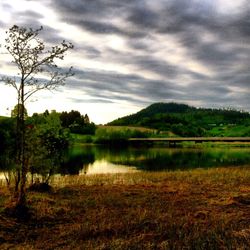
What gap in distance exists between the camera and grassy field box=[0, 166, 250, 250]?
41.2 feet

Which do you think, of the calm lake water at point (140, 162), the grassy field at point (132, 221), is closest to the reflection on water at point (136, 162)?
the calm lake water at point (140, 162)

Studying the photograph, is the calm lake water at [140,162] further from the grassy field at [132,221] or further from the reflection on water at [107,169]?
the grassy field at [132,221]

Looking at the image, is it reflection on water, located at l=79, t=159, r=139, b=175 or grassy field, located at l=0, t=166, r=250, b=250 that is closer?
grassy field, located at l=0, t=166, r=250, b=250

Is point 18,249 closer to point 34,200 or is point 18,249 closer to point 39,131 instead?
point 34,200

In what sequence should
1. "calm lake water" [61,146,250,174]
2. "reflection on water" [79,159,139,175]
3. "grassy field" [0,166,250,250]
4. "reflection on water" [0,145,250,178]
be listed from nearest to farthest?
"grassy field" [0,166,250,250] < "reflection on water" [79,159,139,175] < "reflection on water" [0,145,250,178] < "calm lake water" [61,146,250,174]

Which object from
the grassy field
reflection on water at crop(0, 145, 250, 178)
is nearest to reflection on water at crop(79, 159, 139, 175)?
reflection on water at crop(0, 145, 250, 178)

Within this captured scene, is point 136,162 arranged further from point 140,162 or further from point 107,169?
point 107,169

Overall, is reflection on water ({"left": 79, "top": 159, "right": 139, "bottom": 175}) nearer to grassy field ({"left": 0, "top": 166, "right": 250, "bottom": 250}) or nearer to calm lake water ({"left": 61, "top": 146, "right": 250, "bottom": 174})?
calm lake water ({"left": 61, "top": 146, "right": 250, "bottom": 174})

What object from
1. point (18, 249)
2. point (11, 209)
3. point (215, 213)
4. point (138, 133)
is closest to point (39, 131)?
point (11, 209)

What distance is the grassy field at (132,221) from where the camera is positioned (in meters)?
12.6

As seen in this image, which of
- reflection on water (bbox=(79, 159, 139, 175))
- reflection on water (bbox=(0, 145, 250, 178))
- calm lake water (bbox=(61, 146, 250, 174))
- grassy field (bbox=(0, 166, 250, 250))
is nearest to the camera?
grassy field (bbox=(0, 166, 250, 250))

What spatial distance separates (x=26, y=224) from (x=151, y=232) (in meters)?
5.03

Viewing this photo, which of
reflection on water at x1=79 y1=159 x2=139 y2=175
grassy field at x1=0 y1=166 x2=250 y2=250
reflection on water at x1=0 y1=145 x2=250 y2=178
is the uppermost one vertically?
grassy field at x1=0 y1=166 x2=250 y2=250

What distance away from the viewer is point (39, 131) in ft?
84.1
